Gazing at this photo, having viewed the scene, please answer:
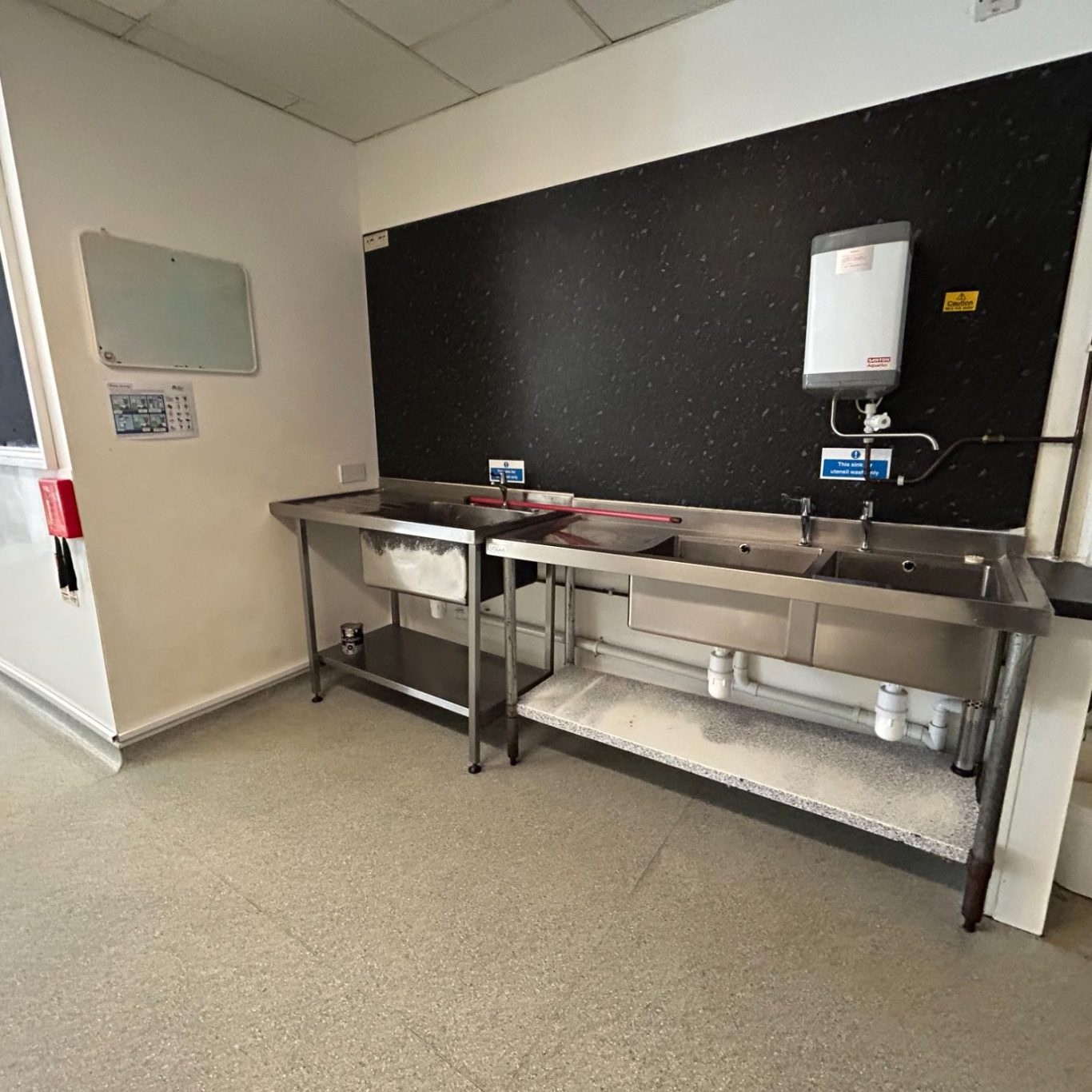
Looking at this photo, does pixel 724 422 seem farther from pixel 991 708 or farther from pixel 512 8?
pixel 512 8

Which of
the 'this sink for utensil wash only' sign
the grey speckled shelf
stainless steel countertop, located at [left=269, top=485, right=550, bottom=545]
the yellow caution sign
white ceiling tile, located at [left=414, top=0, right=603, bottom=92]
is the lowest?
the grey speckled shelf

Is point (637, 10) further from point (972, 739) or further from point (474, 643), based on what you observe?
point (972, 739)

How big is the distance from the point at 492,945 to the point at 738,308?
6.55 feet

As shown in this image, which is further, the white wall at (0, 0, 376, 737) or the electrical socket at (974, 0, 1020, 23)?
the white wall at (0, 0, 376, 737)

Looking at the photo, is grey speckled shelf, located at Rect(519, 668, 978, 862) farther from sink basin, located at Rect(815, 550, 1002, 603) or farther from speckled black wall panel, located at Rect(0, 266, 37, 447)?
speckled black wall panel, located at Rect(0, 266, 37, 447)

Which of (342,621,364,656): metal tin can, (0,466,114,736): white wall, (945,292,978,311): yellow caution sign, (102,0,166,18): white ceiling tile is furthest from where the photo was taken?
(342,621,364,656): metal tin can

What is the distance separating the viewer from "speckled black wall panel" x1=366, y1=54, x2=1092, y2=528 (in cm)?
153

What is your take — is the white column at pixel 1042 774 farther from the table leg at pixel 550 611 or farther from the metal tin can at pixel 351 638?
the metal tin can at pixel 351 638

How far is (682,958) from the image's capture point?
136 cm

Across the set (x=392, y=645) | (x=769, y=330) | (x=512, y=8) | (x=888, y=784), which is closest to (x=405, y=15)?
(x=512, y=8)

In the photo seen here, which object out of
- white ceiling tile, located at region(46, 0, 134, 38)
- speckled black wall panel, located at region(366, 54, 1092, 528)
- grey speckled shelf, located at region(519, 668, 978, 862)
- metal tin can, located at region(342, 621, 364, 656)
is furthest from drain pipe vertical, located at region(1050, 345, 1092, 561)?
white ceiling tile, located at region(46, 0, 134, 38)

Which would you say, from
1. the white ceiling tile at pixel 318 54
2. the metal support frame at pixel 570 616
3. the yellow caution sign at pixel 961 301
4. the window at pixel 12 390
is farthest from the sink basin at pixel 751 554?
the window at pixel 12 390

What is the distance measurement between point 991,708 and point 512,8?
2.52 metres

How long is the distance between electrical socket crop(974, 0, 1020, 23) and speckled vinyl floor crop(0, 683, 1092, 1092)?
2.26 metres
